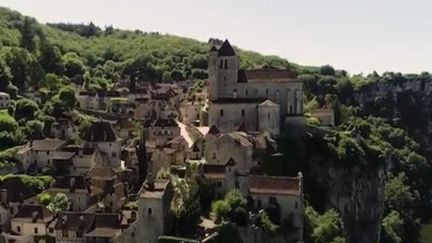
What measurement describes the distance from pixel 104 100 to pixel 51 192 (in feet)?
130

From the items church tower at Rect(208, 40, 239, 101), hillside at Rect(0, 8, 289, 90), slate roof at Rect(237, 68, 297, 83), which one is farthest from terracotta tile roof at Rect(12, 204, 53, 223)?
hillside at Rect(0, 8, 289, 90)

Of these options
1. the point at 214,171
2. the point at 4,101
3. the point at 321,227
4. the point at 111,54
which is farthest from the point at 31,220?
the point at 111,54

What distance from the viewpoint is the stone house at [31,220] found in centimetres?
5572

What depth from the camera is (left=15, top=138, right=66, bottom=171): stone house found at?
7000cm

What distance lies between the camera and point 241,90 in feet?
245

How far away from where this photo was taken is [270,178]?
2208 inches

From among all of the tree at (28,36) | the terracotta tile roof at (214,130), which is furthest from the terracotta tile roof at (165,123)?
the tree at (28,36)

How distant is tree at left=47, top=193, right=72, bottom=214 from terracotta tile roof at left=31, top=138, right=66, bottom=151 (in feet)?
39.2

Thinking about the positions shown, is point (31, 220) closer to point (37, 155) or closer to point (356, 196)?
point (37, 155)

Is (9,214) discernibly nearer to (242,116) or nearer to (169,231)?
(169,231)

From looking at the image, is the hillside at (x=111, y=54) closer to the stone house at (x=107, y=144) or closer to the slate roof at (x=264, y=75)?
the stone house at (x=107, y=144)

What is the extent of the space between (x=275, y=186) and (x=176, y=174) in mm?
9281

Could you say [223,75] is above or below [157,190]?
above

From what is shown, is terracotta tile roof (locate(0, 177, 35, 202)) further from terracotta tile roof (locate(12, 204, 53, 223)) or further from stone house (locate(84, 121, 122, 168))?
stone house (locate(84, 121, 122, 168))
